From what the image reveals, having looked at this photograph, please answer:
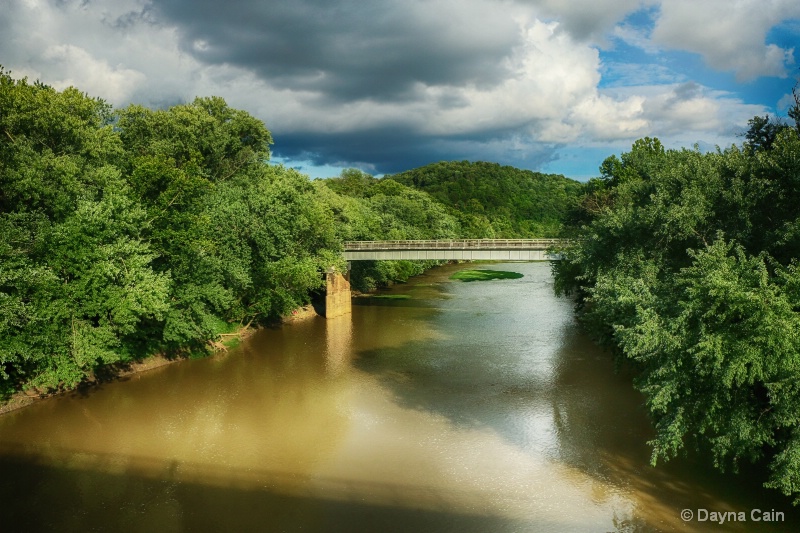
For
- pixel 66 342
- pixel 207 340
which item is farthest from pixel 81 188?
pixel 207 340

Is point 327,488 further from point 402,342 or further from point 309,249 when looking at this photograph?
point 309,249

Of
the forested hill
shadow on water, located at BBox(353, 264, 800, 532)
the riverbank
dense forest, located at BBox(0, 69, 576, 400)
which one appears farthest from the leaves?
the forested hill

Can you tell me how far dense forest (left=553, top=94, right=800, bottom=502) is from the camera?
14688mm

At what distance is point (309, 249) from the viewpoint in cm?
4919

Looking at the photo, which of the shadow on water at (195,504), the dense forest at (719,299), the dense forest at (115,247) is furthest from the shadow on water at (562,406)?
the dense forest at (115,247)

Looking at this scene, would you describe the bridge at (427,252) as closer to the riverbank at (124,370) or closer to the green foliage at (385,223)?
the green foliage at (385,223)

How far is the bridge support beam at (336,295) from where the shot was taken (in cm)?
5320

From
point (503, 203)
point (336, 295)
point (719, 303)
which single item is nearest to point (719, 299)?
point (719, 303)

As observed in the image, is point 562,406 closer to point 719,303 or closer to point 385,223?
point 719,303

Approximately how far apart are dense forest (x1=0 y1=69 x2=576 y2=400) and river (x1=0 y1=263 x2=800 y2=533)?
3464 mm

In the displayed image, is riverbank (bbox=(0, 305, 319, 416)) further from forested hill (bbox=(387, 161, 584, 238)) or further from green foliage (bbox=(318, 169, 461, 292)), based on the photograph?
forested hill (bbox=(387, 161, 584, 238))

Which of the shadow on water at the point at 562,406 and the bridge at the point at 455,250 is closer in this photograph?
the shadow on water at the point at 562,406

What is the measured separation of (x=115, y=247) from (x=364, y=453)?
53.8ft

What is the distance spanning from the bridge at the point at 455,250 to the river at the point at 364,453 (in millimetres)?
17763
